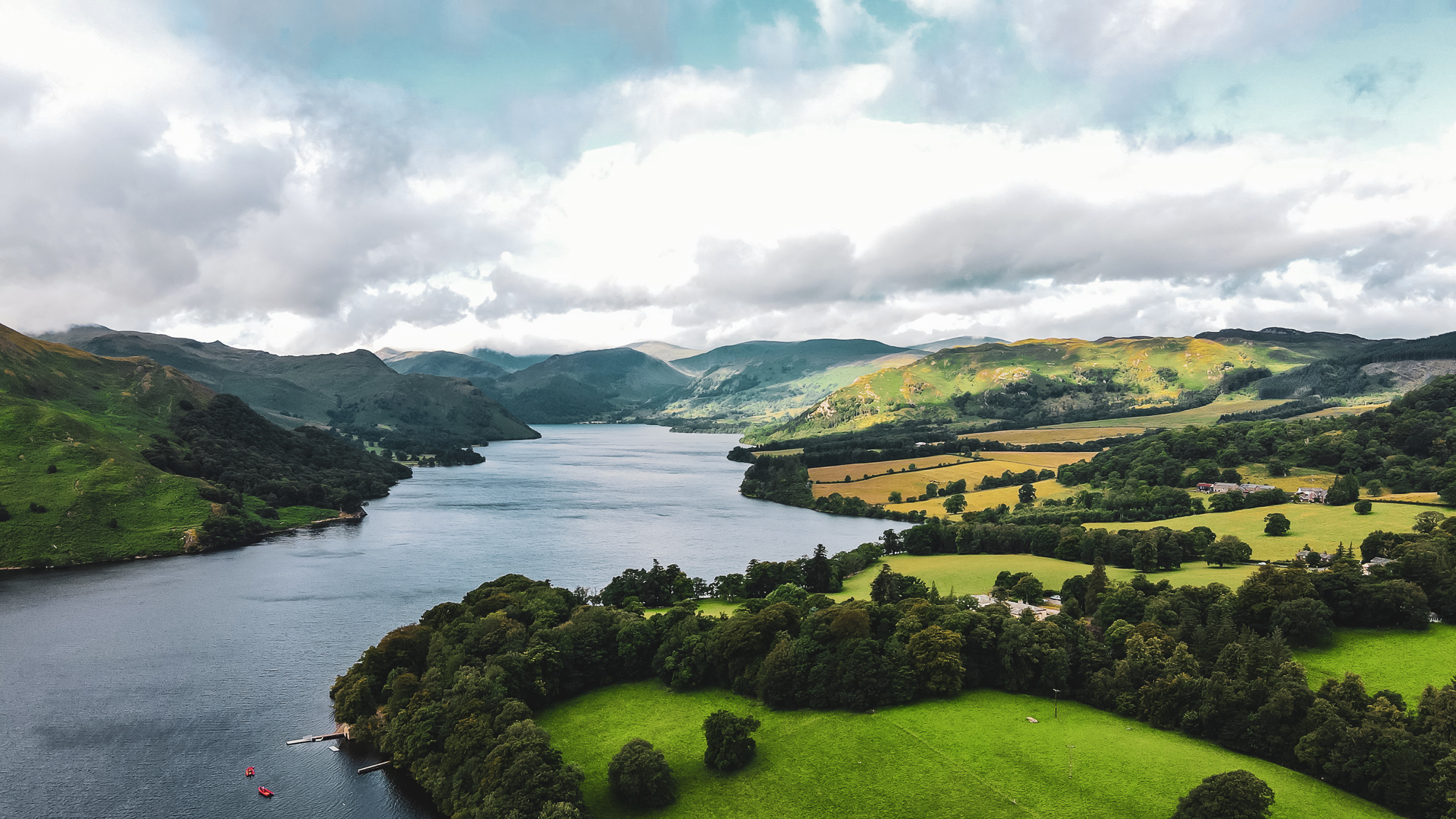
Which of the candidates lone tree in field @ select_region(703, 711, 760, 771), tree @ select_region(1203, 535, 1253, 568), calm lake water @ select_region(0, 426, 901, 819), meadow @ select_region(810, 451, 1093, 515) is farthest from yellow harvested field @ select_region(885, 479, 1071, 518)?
lone tree in field @ select_region(703, 711, 760, 771)

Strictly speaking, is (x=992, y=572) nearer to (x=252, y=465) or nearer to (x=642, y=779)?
(x=642, y=779)

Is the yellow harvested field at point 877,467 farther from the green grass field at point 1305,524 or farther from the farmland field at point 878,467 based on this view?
the green grass field at point 1305,524

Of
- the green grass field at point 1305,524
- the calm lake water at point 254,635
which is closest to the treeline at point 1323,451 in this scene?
the green grass field at point 1305,524

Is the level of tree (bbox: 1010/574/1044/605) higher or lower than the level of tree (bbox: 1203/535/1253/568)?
lower

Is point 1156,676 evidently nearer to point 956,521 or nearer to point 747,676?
point 747,676

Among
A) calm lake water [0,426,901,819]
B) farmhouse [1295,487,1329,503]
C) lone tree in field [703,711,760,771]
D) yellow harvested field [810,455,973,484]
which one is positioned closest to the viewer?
lone tree in field [703,711,760,771]

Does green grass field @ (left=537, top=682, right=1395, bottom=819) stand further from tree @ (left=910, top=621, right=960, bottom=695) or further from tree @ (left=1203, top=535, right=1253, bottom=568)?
tree @ (left=1203, top=535, right=1253, bottom=568)
